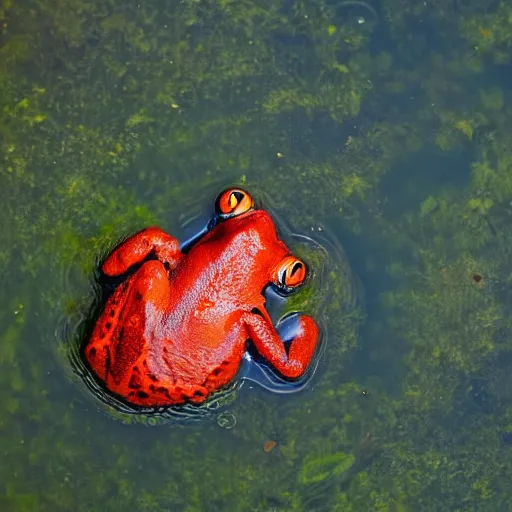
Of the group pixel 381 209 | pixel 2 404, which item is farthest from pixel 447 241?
pixel 2 404

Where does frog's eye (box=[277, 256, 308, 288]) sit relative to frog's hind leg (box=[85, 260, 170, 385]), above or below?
below

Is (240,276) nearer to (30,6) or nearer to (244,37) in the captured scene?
(244,37)

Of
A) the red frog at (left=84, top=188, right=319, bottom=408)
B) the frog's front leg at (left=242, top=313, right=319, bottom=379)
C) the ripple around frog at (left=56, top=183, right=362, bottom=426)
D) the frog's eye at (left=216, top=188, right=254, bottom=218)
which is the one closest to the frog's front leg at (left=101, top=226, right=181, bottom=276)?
the red frog at (left=84, top=188, right=319, bottom=408)

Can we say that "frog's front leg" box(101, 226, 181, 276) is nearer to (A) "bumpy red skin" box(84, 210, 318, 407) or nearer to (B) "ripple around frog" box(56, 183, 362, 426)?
(A) "bumpy red skin" box(84, 210, 318, 407)

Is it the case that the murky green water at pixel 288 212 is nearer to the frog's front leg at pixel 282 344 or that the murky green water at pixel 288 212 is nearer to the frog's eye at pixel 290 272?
the frog's front leg at pixel 282 344

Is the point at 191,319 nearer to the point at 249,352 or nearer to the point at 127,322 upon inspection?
the point at 127,322

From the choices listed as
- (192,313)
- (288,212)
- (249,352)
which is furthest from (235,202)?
(249,352)
